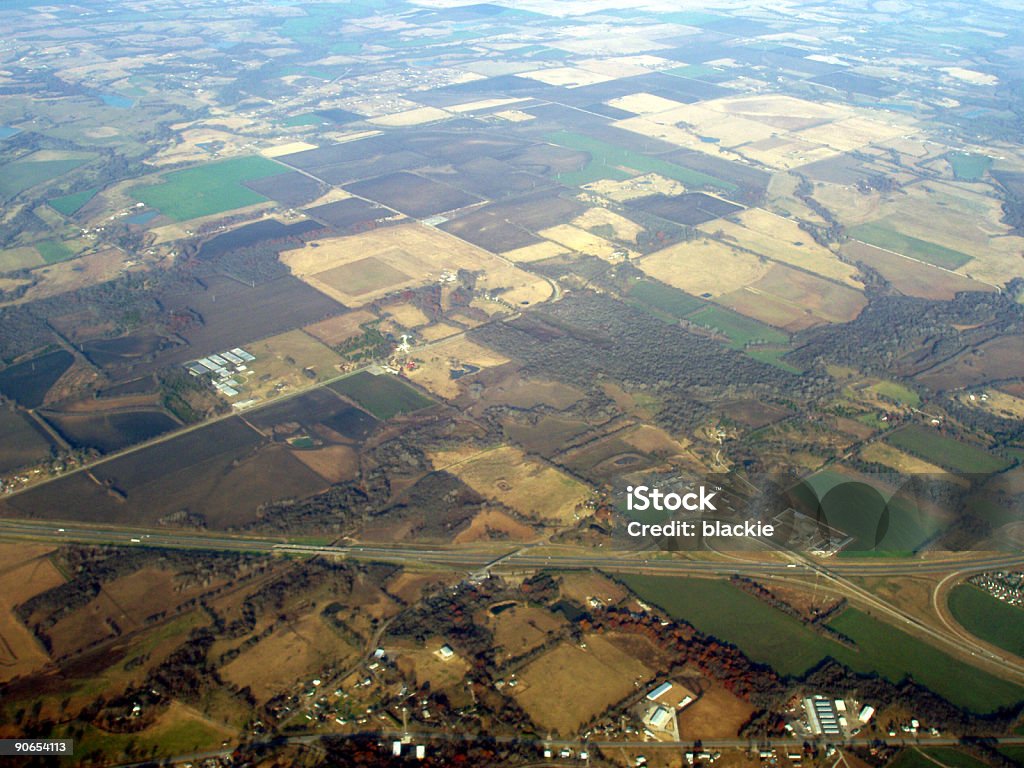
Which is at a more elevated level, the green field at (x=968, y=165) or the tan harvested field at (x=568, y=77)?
the tan harvested field at (x=568, y=77)

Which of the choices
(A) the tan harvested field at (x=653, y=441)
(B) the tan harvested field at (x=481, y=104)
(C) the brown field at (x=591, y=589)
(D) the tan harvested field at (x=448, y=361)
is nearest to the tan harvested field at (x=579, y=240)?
(D) the tan harvested field at (x=448, y=361)

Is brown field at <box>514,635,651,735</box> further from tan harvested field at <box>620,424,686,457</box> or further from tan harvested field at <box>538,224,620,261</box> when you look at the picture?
tan harvested field at <box>538,224,620,261</box>

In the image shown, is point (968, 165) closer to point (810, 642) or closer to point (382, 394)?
point (382, 394)

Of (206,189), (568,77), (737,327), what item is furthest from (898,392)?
(568,77)

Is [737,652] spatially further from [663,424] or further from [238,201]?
[238,201]

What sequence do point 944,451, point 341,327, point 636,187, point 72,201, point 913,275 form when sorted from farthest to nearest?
point 636,187
point 72,201
point 913,275
point 341,327
point 944,451

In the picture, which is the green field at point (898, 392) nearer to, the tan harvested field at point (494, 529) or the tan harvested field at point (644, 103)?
the tan harvested field at point (494, 529)

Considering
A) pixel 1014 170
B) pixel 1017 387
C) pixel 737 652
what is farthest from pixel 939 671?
pixel 1014 170
